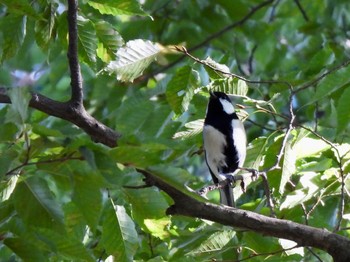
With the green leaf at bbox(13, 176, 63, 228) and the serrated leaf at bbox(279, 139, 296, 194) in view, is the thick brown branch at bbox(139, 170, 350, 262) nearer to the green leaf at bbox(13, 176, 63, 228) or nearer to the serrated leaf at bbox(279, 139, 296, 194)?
the serrated leaf at bbox(279, 139, 296, 194)

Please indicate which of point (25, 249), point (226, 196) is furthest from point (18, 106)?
point (226, 196)

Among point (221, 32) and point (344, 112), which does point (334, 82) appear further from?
point (221, 32)

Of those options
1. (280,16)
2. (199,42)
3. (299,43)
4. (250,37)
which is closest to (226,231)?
(199,42)

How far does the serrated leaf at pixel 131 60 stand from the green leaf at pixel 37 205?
27.7 inches

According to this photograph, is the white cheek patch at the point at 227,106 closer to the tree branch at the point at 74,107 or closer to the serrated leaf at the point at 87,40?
the serrated leaf at the point at 87,40

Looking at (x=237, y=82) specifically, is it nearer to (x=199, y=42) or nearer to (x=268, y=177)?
(x=268, y=177)

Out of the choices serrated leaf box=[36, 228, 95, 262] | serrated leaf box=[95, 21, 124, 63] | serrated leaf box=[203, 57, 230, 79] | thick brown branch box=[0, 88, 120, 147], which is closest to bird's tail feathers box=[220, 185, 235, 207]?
serrated leaf box=[203, 57, 230, 79]

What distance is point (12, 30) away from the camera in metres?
2.66

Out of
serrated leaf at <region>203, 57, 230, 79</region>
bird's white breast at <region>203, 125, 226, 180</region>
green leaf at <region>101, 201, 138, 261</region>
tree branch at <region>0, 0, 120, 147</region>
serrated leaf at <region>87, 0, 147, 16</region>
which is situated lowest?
bird's white breast at <region>203, 125, 226, 180</region>

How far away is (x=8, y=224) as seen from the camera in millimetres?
2078

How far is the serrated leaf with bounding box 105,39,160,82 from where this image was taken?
2.54 m

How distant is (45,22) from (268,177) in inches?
35.5

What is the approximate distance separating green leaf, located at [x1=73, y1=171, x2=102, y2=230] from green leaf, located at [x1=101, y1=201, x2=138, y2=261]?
1.35 ft

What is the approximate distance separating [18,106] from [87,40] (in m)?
0.88
